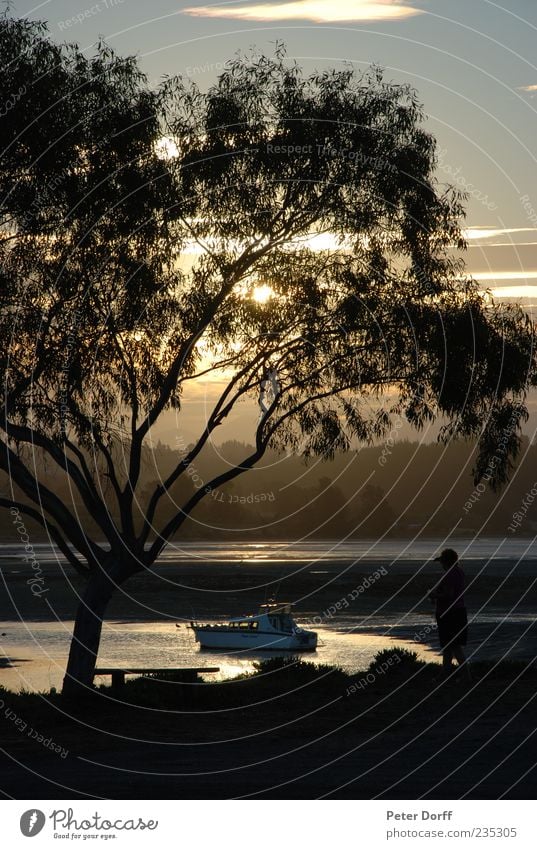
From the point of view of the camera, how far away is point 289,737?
18.7m

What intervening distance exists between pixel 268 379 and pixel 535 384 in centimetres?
518

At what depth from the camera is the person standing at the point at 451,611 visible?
878 inches

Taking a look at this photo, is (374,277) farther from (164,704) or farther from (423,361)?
(164,704)

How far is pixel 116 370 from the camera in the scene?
23594 mm

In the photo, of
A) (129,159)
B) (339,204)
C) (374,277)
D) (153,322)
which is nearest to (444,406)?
(374,277)

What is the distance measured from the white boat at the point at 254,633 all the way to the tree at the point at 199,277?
94.9 ft
